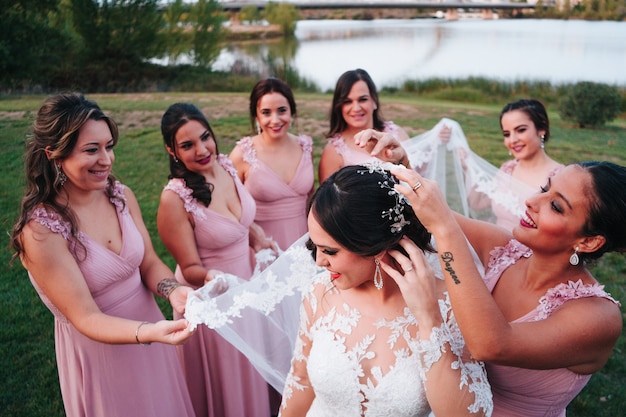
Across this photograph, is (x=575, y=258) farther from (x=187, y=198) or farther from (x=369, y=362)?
(x=187, y=198)

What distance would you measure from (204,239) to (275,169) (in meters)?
1.41

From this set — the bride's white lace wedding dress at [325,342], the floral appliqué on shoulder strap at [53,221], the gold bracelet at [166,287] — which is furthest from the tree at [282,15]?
the floral appliqué on shoulder strap at [53,221]

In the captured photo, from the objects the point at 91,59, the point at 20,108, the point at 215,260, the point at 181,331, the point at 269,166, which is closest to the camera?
the point at 181,331

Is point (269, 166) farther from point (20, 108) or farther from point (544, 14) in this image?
point (544, 14)

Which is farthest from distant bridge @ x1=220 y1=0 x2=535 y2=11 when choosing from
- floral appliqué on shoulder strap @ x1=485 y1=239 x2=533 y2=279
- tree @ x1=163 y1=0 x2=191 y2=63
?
floral appliqué on shoulder strap @ x1=485 y1=239 x2=533 y2=279

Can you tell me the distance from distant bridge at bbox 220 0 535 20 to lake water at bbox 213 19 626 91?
1.08 meters

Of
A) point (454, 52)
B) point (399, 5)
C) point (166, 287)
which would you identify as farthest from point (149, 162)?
point (399, 5)

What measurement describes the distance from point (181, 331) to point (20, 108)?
34.2 ft

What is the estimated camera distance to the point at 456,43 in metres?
29.9

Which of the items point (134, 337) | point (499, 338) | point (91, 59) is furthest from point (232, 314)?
point (91, 59)

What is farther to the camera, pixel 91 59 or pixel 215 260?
pixel 91 59

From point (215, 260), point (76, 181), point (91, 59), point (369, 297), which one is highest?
point (91, 59)

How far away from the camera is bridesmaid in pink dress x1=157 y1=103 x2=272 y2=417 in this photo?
3820 millimetres

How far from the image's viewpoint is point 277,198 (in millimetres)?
5066
